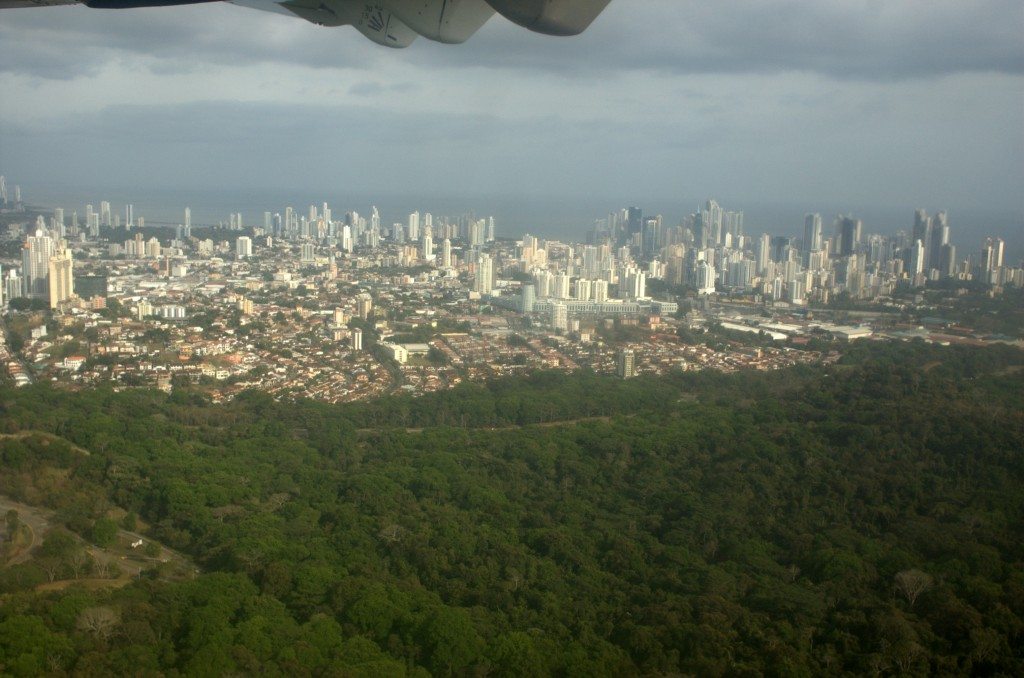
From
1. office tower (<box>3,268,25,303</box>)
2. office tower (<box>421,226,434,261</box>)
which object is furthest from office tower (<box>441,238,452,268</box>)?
office tower (<box>3,268,25,303</box>)

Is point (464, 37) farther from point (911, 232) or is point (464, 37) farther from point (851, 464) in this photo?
point (911, 232)

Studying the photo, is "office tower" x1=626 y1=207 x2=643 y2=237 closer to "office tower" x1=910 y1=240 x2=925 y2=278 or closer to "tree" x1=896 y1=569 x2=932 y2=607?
"office tower" x1=910 y1=240 x2=925 y2=278

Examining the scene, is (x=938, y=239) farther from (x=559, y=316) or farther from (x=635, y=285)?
(x=559, y=316)

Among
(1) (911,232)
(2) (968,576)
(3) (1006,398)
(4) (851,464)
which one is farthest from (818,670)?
(1) (911,232)

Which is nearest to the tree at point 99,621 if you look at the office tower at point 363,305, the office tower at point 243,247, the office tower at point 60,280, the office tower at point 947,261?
the office tower at point 363,305

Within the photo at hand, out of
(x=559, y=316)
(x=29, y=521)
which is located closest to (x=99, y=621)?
(x=29, y=521)

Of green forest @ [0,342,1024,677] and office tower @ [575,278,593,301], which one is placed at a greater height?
office tower @ [575,278,593,301]
